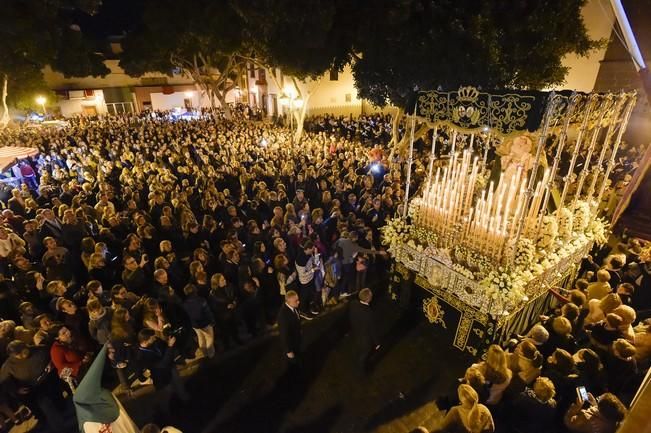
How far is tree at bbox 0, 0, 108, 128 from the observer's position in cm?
2034

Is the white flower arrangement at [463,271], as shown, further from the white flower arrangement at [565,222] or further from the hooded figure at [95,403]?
the hooded figure at [95,403]

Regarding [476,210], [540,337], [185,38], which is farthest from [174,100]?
[540,337]

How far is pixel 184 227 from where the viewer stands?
27.2 feet

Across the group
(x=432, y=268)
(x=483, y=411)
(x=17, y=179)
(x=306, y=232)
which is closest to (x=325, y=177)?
(x=306, y=232)

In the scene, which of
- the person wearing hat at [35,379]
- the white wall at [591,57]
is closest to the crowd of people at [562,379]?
the person wearing hat at [35,379]

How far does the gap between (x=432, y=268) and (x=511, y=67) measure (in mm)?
10177

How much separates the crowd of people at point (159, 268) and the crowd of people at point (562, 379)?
11.3ft

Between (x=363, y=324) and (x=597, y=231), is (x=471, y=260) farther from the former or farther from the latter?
(x=597, y=231)

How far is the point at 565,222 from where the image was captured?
22.1ft

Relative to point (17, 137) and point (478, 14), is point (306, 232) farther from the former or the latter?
point (17, 137)

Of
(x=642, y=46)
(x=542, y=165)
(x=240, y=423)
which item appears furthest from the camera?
(x=642, y=46)

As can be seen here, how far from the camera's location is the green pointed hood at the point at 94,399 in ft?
11.3

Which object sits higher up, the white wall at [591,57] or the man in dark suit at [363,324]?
the white wall at [591,57]

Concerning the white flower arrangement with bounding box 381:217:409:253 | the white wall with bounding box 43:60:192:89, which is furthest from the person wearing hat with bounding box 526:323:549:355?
the white wall with bounding box 43:60:192:89
